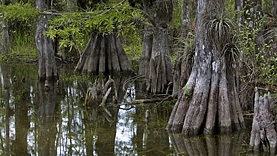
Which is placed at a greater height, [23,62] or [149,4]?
[149,4]

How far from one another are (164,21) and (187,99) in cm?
636

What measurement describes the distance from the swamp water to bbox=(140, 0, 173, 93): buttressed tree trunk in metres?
1.09

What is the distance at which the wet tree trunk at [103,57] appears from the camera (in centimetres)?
1928

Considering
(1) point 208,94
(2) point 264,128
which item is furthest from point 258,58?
(2) point 264,128

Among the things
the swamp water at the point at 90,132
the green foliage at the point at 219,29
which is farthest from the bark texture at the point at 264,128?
the green foliage at the point at 219,29

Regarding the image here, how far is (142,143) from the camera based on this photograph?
7.56 metres

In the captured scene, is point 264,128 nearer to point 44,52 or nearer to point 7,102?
point 7,102

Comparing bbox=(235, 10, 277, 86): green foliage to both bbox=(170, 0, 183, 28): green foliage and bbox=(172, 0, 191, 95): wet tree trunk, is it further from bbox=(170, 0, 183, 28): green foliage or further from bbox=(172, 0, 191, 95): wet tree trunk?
bbox=(170, 0, 183, 28): green foliage

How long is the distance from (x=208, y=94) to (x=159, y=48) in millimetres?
5806

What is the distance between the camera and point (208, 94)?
7.88 meters

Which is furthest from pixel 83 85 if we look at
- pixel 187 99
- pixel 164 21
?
pixel 187 99

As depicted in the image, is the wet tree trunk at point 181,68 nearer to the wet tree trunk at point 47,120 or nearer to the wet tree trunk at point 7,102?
the wet tree trunk at point 47,120

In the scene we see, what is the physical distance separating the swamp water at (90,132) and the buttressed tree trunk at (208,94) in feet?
0.93

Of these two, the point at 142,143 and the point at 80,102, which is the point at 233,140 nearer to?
the point at 142,143
